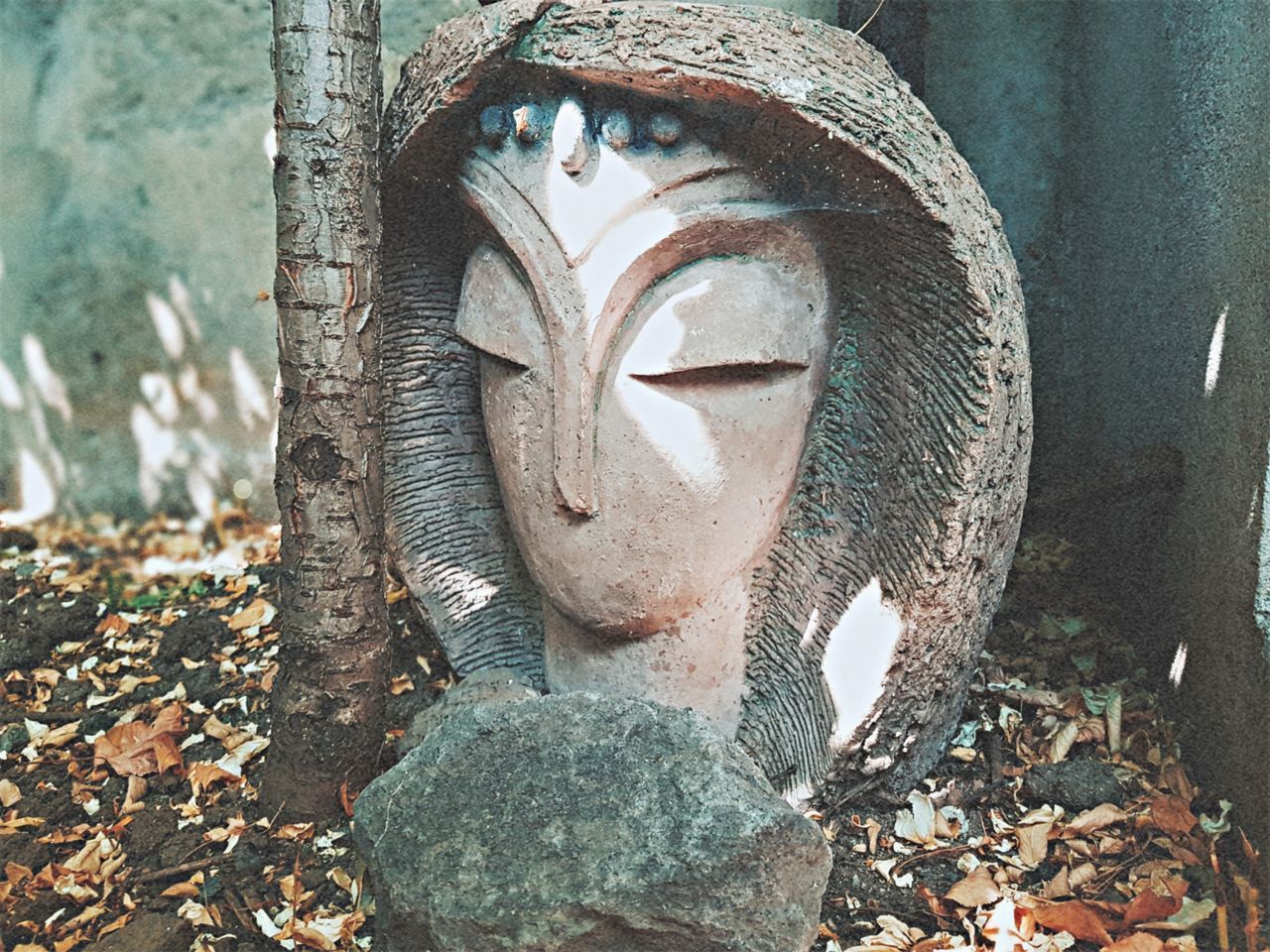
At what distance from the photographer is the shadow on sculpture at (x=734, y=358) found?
1.88 m

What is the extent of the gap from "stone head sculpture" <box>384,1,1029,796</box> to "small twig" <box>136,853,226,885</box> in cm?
72

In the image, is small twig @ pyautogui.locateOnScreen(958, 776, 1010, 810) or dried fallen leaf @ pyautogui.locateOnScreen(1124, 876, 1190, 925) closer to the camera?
dried fallen leaf @ pyautogui.locateOnScreen(1124, 876, 1190, 925)

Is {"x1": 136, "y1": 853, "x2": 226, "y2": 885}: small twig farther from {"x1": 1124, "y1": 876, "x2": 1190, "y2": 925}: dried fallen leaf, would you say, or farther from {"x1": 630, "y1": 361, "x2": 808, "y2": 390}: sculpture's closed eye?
{"x1": 1124, "y1": 876, "x2": 1190, "y2": 925}: dried fallen leaf

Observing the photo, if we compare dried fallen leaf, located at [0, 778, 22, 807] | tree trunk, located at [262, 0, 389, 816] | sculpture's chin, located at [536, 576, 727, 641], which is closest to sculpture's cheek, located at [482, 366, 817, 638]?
sculpture's chin, located at [536, 576, 727, 641]

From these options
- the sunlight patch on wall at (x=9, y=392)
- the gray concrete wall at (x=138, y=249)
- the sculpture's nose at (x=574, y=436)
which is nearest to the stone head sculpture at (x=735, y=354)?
the sculpture's nose at (x=574, y=436)

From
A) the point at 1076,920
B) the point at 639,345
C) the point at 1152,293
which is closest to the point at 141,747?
the point at 639,345

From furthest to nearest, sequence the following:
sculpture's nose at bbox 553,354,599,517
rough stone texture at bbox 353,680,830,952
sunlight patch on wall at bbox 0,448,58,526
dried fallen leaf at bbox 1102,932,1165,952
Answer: sunlight patch on wall at bbox 0,448,58,526, sculpture's nose at bbox 553,354,599,517, dried fallen leaf at bbox 1102,932,1165,952, rough stone texture at bbox 353,680,830,952

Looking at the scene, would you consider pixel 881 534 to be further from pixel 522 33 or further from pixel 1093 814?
pixel 522 33

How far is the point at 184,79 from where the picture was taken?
3.22 m

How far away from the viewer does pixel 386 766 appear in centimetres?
220

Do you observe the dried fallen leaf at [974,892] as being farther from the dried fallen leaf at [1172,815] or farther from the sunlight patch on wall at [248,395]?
the sunlight patch on wall at [248,395]

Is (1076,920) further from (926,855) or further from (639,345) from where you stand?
(639,345)

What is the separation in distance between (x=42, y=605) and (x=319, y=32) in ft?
5.79

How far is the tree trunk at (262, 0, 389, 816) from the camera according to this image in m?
1.89
